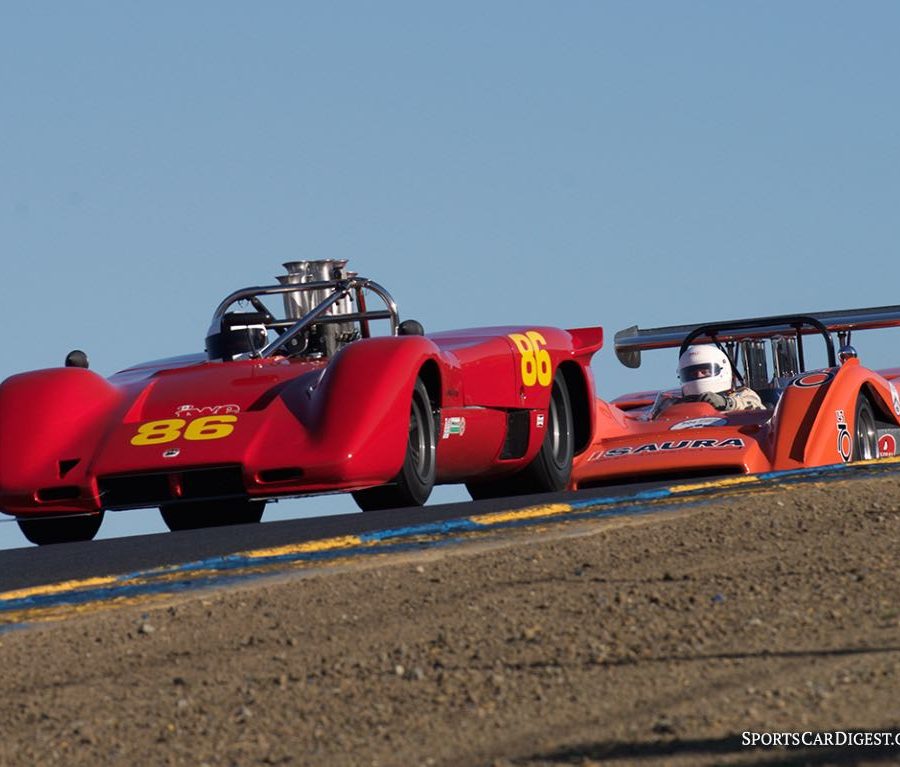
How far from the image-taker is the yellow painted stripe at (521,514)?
8.52m

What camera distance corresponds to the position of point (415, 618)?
5.49 m

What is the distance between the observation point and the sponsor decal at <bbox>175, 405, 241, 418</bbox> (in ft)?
33.8

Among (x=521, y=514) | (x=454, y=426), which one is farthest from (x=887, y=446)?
(x=521, y=514)

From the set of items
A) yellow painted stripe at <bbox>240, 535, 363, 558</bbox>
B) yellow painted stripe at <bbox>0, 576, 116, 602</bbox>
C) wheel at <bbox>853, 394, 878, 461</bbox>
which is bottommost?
wheel at <bbox>853, 394, 878, 461</bbox>

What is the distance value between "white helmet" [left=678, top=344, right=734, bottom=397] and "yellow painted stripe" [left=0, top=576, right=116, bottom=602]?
7.76m

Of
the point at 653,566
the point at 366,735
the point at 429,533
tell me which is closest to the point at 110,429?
the point at 429,533

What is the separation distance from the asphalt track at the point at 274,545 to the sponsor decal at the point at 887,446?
3780 mm

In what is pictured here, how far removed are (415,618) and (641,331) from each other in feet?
36.7

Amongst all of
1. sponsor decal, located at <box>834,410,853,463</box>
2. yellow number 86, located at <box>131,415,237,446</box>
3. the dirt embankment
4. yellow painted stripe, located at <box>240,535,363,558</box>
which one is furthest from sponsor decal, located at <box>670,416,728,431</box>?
the dirt embankment

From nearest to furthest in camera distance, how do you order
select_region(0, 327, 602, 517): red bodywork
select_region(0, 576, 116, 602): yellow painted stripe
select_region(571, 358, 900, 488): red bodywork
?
select_region(0, 576, 116, 602): yellow painted stripe
select_region(0, 327, 602, 517): red bodywork
select_region(571, 358, 900, 488): red bodywork

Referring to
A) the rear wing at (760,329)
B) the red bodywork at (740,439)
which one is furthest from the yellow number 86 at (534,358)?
the rear wing at (760,329)

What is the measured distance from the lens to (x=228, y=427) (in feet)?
33.3

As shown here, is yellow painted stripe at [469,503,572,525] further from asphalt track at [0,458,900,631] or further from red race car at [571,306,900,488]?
red race car at [571,306,900,488]

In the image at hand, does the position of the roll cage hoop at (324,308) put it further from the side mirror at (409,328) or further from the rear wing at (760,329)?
the rear wing at (760,329)
